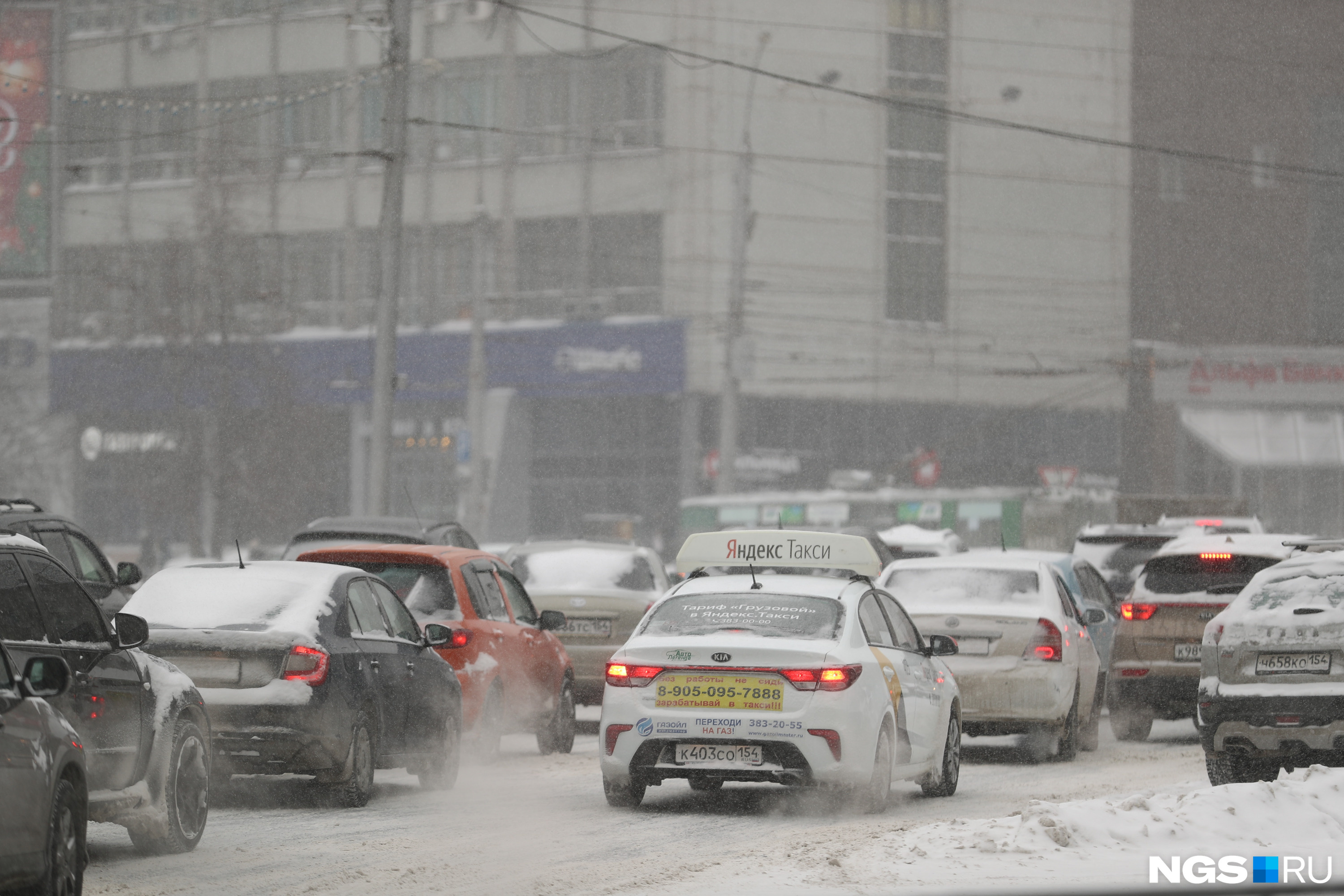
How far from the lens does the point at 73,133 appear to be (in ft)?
199

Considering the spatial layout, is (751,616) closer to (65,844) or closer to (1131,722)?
(65,844)

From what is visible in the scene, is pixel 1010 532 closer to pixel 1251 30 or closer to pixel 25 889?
pixel 1251 30

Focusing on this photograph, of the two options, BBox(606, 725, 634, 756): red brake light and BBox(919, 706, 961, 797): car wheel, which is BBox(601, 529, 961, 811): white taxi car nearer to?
BBox(606, 725, 634, 756): red brake light

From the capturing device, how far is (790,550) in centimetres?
1812

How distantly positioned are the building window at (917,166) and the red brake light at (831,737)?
151 feet

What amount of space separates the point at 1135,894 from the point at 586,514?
49.7 meters

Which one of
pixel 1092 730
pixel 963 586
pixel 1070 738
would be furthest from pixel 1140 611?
pixel 963 586

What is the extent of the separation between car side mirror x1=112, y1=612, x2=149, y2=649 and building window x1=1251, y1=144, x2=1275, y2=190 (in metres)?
60.1

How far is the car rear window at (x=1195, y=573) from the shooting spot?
16.9 m

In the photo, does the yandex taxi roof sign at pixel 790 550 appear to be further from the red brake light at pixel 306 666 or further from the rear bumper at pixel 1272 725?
the red brake light at pixel 306 666

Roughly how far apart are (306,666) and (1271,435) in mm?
51801

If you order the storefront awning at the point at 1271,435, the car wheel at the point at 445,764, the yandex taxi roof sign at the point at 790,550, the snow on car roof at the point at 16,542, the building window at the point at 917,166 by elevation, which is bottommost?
the car wheel at the point at 445,764

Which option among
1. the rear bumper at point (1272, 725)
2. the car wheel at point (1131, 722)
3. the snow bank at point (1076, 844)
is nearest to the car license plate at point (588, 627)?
the car wheel at point (1131, 722)

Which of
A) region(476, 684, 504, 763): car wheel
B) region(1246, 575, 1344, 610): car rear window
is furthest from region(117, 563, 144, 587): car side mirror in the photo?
region(1246, 575, 1344, 610): car rear window
